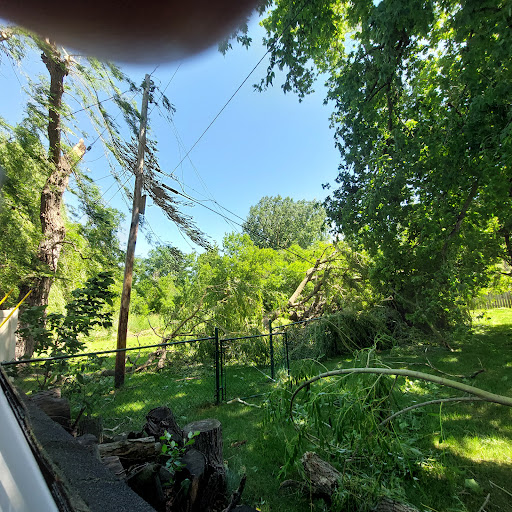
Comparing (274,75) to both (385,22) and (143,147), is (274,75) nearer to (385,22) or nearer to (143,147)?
(385,22)

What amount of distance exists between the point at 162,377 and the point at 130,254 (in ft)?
9.53

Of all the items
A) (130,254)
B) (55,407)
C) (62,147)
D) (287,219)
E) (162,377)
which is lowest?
(162,377)

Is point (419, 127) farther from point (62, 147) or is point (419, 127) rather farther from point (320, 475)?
point (62, 147)

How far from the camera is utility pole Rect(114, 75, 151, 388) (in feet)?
18.5

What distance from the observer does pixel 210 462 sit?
2119 millimetres

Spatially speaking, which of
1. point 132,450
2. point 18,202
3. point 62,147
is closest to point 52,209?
point 18,202

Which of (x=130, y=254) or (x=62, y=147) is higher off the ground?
(x=62, y=147)

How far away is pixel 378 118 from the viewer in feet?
14.6

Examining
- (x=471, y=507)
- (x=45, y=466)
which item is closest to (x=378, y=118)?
(x=471, y=507)

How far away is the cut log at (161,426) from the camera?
2.30 m

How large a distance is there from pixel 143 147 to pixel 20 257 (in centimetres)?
359

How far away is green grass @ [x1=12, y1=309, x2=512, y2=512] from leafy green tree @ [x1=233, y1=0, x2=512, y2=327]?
1.58m

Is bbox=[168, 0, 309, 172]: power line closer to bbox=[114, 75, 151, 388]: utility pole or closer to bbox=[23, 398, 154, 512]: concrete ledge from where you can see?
bbox=[114, 75, 151, 388]: utility pole

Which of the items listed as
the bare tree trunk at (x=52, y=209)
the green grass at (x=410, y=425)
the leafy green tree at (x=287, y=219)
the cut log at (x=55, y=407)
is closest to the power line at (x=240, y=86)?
the bare tree trunk at (x=52, y=209)
